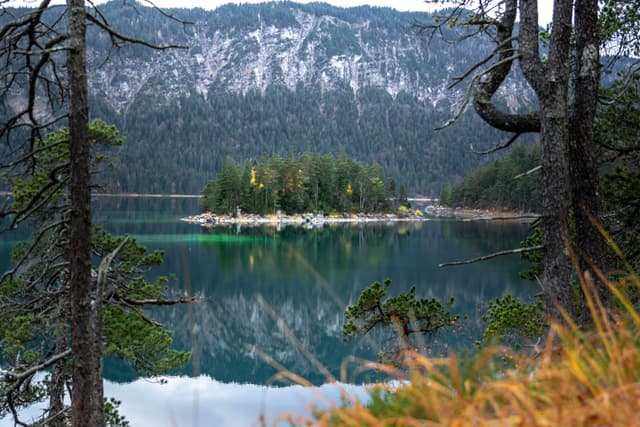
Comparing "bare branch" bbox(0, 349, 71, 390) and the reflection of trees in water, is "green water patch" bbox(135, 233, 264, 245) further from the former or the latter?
"bare branch" bbox(0, 349, 71, 390)

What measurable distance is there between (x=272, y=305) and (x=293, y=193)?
51.1m

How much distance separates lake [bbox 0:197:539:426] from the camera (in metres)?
18.3

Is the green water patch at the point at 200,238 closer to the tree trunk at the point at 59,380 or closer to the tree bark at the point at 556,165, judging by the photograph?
the tree trunk at the point at 59,380

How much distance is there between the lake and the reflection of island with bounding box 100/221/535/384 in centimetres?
8

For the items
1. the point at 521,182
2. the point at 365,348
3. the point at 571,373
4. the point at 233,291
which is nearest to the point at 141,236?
the point at 233,291

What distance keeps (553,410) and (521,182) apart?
251 ft

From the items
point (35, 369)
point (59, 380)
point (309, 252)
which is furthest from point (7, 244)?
point (35, 369)

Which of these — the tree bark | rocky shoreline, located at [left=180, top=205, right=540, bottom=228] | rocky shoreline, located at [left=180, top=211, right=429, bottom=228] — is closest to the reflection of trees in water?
rocky shoreline, located at [left=180, top=211, right=429, bottom=228]

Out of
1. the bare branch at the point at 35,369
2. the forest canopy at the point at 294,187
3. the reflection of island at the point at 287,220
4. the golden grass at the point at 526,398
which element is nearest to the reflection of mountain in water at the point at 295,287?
the bare branch at the point at 35,369

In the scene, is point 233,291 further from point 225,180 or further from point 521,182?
point 521,182

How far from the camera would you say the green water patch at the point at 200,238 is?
173 ft

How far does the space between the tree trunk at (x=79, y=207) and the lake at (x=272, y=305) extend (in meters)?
1.62

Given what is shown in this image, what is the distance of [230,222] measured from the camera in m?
80.6

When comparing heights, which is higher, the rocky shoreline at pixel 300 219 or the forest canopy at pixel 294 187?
the forest canopy at pixel 294 187
